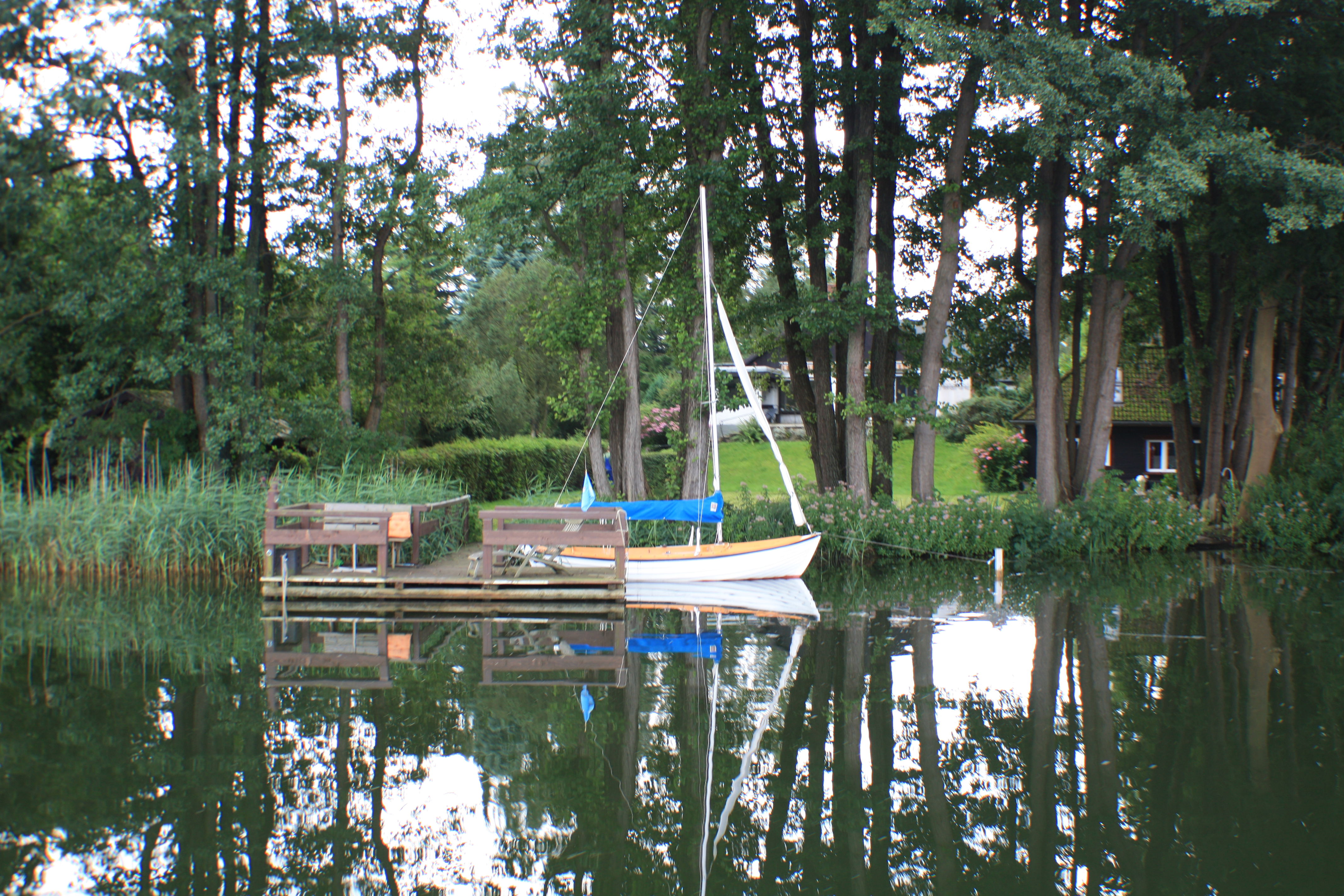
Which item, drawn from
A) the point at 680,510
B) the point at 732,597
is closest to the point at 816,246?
the point at 680,510

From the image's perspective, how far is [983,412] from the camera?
4112 centimetres

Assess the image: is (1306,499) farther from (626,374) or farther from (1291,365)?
(626,374)

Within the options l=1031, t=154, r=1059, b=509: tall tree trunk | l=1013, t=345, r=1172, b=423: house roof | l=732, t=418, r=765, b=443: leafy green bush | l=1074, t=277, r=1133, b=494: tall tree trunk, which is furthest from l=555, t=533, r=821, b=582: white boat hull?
l=732, t=418, r=765, b=443: leafy green bush

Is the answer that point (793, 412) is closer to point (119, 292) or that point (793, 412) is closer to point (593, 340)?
point (593, 340)

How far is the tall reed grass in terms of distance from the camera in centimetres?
1579

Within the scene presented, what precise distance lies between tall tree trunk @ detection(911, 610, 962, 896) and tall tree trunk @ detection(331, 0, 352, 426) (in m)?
14.3

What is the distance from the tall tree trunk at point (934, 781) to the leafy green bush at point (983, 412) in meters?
30.4

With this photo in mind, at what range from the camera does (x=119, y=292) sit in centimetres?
1842

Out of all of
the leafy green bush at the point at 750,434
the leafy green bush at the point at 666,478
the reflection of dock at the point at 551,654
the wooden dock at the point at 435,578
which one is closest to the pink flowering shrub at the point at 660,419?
the leafy green bush at the point at 666,478

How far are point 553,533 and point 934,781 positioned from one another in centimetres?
785

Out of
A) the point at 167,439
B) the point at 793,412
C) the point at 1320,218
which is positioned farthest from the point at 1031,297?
the point at 793,412

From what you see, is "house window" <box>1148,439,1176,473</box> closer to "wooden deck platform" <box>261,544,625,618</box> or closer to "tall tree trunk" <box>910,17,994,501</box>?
"tall tree trunk" <box>910,17,994,501</box>

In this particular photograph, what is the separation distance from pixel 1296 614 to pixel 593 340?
12.5 metres

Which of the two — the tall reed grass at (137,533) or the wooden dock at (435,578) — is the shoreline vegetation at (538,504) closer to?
the tall reed grass at (137,533)
